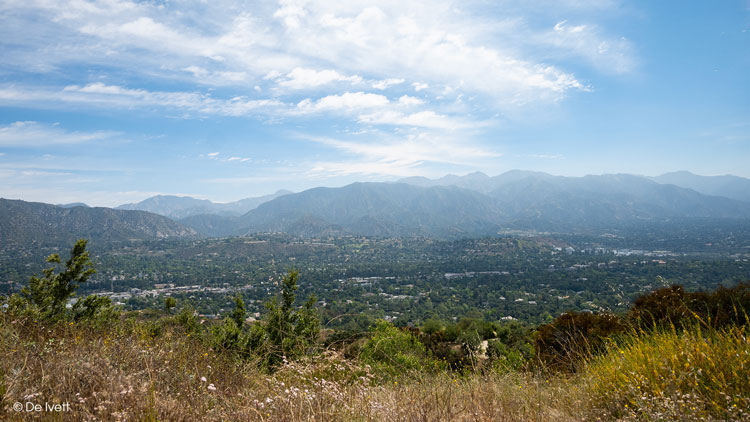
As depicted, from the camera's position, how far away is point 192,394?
246cm

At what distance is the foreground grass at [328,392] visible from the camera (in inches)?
80.3

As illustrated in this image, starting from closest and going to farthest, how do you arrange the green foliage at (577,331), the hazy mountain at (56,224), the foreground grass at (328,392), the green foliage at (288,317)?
the foreground grass at (328,392) < the green foliage at (577,331) < the green foliage at (288,317) < the hazy mountain at (56,224)

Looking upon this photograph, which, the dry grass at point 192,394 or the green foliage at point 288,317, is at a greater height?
the dry grass at point 192,394

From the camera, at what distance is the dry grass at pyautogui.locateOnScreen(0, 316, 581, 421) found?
2.12 meters

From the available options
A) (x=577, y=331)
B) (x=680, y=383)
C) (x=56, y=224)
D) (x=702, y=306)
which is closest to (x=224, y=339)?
(x=680, y=383)

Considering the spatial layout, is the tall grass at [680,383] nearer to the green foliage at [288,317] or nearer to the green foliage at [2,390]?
the green foliage at [2,390]

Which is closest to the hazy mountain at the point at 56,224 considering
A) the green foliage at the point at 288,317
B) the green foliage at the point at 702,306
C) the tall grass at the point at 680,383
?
the green foliage at the point at 288,317

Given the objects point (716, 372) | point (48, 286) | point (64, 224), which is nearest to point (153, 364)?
point (716, 372)

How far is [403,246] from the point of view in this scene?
170000mm

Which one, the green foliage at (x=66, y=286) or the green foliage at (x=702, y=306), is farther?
the green foliage at (x=66, y=286)

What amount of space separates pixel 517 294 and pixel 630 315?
59667 millimetres

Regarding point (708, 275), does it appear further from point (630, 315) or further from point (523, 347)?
point (630, 315)

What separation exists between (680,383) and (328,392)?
2.56 metres

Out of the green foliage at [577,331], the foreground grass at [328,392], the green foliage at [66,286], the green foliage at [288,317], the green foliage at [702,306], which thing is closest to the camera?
the foreground grass at [328,392]
